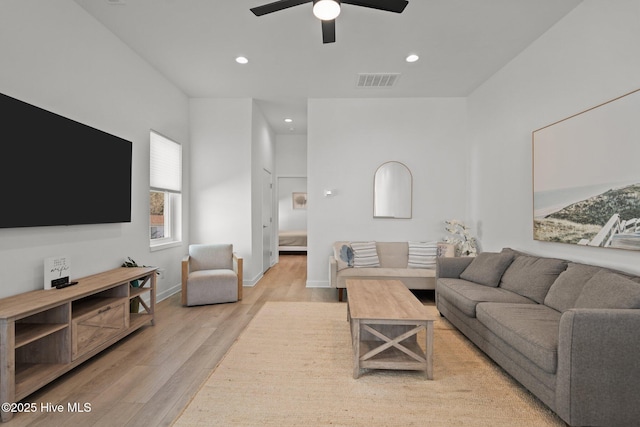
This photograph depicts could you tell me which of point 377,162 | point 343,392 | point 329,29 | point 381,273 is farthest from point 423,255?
point 329,29

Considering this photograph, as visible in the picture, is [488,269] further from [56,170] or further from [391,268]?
[56,170]

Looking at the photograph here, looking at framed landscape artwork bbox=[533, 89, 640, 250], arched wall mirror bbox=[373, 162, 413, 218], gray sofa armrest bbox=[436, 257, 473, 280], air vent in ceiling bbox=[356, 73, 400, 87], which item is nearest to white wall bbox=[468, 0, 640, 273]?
framed landscape artwork bbox=[533, 89, 640, 250]

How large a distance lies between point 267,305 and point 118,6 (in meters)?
3.48

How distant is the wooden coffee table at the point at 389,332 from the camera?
227cm

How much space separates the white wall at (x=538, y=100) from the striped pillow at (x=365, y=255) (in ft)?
5.17

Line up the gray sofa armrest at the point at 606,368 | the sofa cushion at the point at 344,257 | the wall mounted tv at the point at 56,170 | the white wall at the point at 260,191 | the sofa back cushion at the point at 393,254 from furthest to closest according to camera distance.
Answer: the white wall at the point at 260,191
the sofa back cushion at the point at 393,254
the sofa cushion at the point at 344,257
the wall mounted tv at the point at 56,170
the gray sofa armrest at the point at 606,368

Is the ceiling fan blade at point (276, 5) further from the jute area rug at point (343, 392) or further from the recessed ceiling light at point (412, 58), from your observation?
the jute area rug at point (343, 392)

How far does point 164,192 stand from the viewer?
4.57 meters

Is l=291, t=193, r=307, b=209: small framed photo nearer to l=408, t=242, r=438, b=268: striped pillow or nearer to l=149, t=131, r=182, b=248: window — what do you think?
l=149, t=131, r=182, b=248: window

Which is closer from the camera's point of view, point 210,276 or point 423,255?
point 210,276

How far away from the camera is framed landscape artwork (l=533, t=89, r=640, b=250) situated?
2330 millimetres

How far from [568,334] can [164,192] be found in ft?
15.4

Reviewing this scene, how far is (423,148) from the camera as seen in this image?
5.13 m

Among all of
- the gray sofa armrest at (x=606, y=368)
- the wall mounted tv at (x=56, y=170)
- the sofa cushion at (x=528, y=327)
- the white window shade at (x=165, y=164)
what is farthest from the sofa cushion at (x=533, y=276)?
the white window shade at (x=165, y=164)
